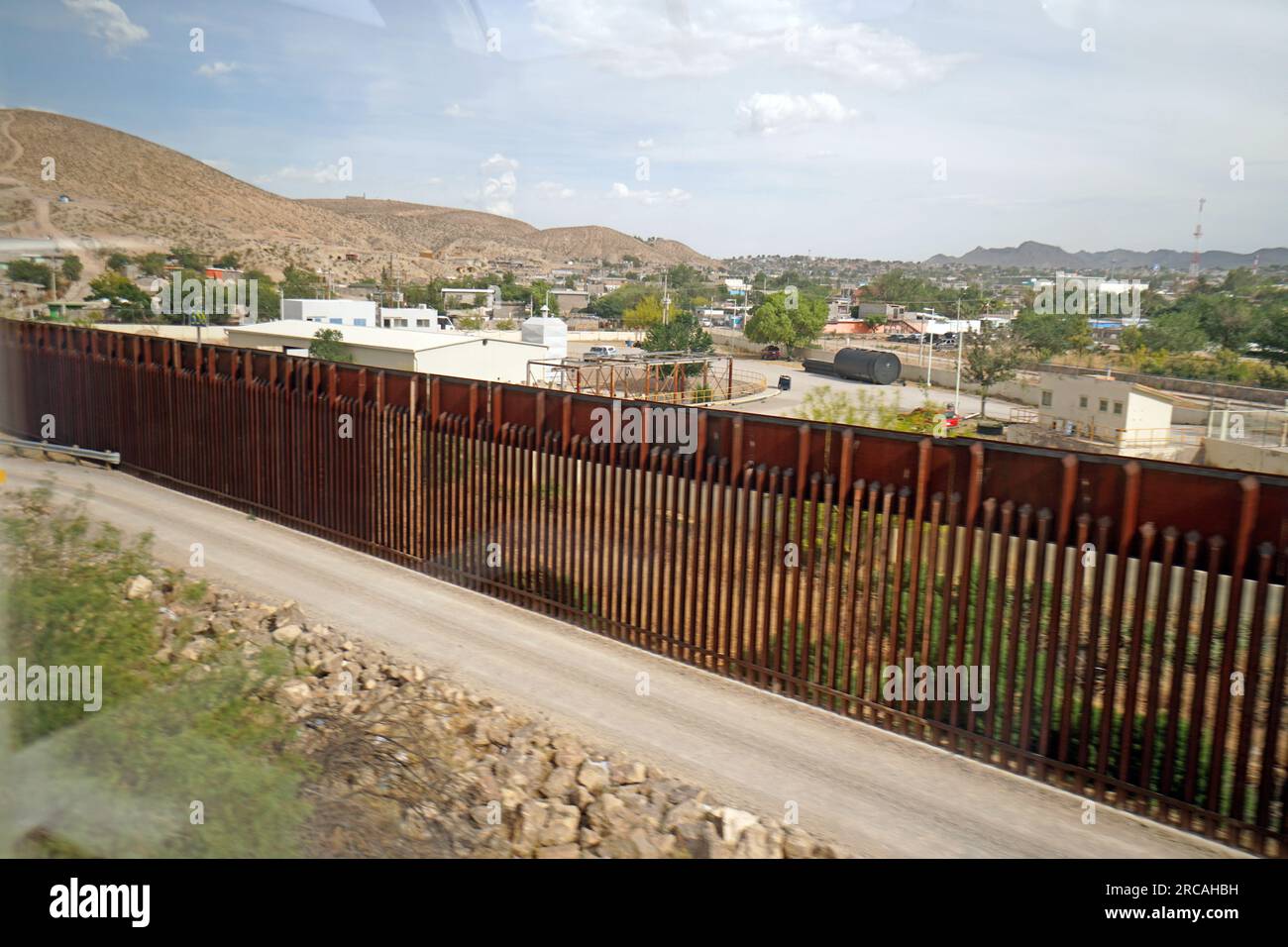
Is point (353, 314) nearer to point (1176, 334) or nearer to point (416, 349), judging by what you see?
point (416, 349)

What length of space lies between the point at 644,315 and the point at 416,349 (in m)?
42.0

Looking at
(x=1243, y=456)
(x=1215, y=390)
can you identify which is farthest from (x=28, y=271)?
(x=1215, y=390)

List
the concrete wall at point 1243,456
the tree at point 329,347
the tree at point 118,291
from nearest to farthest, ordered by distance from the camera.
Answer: the tree at point 118,291, the concrete wall at point 1243,456, the tree at point 329,347

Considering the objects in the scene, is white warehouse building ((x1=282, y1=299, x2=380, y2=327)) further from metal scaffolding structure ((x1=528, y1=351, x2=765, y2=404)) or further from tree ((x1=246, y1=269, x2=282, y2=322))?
metal scaffolding structure ((x1=528, y1=351, x2=765, y2=404))

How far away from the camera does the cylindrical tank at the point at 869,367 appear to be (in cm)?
4609

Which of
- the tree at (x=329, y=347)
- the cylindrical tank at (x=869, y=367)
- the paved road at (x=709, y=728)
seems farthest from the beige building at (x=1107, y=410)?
the paved road at (x=709, y=728)

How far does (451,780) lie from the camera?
6.16 meters

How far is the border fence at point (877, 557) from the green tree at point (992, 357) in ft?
117

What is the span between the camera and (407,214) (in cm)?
11744

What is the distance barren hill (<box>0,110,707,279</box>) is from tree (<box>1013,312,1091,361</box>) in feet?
123

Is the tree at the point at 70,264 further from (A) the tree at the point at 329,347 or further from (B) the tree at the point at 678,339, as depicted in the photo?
(B) the tree at the point at 678,339

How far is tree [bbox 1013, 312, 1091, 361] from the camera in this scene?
156 feet

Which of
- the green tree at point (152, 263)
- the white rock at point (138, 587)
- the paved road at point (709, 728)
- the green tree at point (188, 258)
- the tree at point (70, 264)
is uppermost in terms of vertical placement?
the green tree at point (188, 258)
